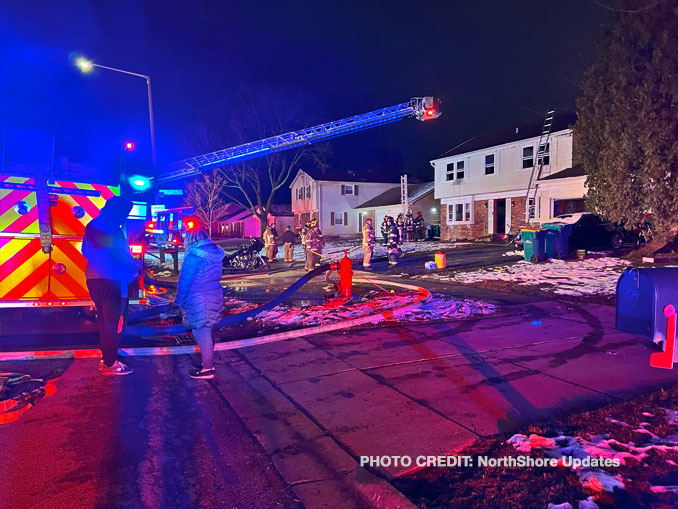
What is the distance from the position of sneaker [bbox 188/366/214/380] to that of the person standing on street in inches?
30.9

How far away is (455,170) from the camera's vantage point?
32625 mm

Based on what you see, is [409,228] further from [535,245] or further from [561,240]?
[535,245]

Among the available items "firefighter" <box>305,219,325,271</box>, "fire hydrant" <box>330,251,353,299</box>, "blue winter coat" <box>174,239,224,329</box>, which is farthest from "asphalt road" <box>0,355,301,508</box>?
"firefighter" <box>305,219,325,271</box>

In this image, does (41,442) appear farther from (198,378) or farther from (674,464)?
(674,464)

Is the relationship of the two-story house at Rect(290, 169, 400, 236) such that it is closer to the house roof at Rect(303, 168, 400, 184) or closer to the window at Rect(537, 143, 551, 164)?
the house roof at Rect(303, 168, 400, 184)

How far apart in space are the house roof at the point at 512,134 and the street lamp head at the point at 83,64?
850 inches

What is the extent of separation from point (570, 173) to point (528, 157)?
12.1 feet

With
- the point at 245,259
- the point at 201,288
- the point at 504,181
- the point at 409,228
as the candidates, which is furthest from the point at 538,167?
the point at 201,288

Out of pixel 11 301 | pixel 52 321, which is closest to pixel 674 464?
pixel 11 301

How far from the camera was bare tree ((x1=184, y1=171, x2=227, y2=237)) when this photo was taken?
4219 cm

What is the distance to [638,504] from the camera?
281 cm

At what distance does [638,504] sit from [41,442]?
4225mm

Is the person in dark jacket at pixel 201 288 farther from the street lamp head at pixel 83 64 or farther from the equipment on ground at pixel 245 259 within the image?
the street lamp head at pixel 83 64

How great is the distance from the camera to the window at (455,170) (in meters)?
32.2
